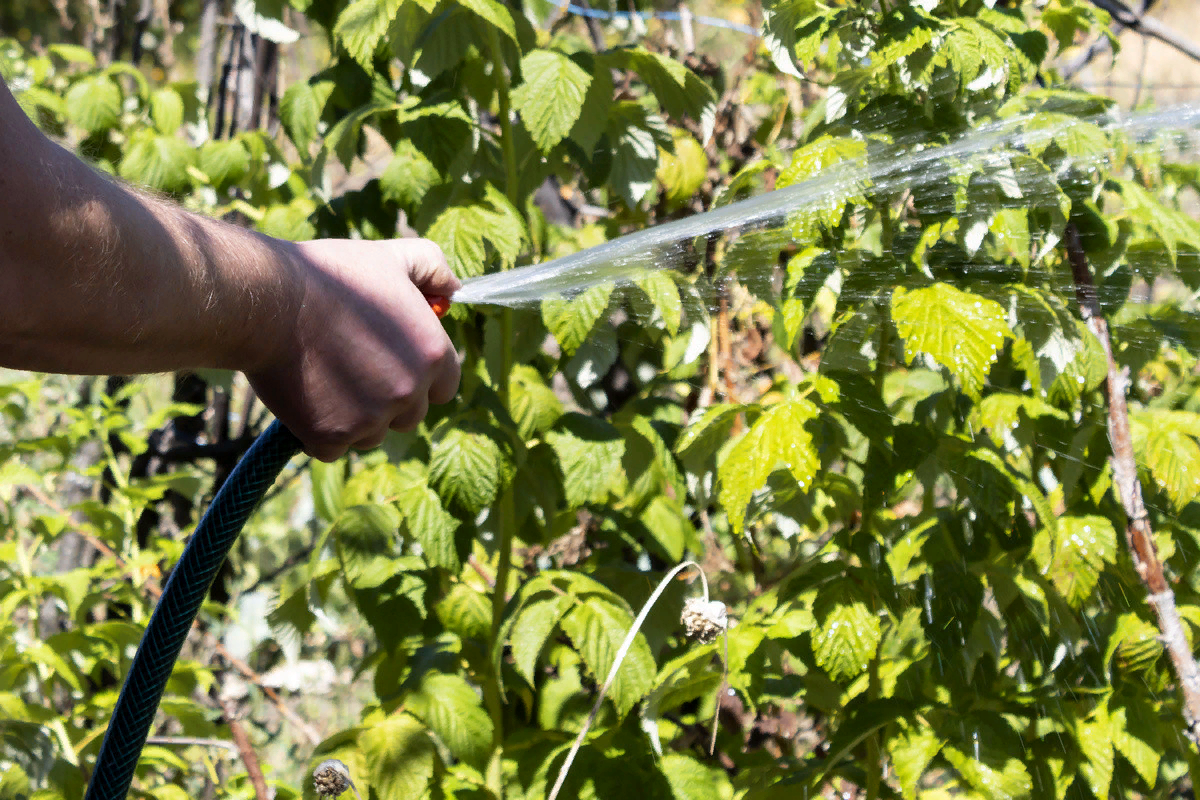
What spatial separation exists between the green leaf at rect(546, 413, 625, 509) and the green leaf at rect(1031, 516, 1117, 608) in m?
0.54

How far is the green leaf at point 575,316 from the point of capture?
1276 mm

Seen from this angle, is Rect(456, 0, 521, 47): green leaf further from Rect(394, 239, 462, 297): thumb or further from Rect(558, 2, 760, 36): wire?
Rect(558, 2, 760, 36): wire

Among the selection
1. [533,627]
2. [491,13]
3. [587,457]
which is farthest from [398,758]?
[491,13]

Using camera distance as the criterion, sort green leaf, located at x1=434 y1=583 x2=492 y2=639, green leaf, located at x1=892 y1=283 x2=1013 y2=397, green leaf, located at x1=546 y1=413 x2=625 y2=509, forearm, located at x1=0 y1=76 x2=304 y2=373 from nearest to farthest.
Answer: forearm, located at x1=0 y1=76 x2=304 y2=373 → green leaf, located at x1=892 y1=283 x2=1013 y2=397 → green leaf, located at x1=546 y1=413 x2=625 y2=509 → green leaf, located at x1=434 y1=583 x2=492 y2=639

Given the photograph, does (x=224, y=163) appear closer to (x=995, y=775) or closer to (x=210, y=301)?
(x=210, y=301)

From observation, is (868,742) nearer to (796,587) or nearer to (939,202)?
(796,587)

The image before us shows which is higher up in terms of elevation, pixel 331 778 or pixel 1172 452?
pixel 1172 452

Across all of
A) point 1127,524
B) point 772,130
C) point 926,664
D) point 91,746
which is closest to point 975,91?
point 1127,524

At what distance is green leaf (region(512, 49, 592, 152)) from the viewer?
127 centimetres

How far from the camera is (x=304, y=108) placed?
5.31ft

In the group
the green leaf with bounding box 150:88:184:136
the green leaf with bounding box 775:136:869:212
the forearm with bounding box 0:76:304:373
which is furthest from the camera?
the green leaf with bounding box 150:88:184:136

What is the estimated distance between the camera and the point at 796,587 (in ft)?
4.02

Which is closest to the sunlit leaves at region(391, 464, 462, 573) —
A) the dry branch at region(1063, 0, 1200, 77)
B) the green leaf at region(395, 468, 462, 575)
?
the green leaf at region(395, 468, 462, 575)

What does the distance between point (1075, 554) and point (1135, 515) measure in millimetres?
159
